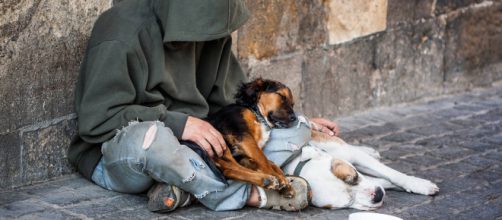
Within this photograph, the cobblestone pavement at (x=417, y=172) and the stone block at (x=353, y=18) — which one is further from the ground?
the stone block at (x=353, y=18)

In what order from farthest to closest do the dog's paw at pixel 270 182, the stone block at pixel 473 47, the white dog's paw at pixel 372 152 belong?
the stone block at pixel 473 47 < the white dog's paw at pixel 372 152 < the dog's paw at pixel 270 182

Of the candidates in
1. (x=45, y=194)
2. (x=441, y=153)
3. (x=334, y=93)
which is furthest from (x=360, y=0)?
(x=45, y=194)

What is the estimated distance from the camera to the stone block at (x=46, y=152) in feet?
14.6

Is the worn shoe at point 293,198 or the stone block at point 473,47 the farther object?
the stone block at point 473,47

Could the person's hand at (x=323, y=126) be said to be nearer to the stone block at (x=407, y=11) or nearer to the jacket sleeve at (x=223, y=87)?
the jacket sleeve at (x=223, y=87)

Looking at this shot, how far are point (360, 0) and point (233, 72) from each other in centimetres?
168

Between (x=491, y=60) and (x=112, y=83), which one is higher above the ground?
(x=112, y=83)

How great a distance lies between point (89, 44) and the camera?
4379 mm

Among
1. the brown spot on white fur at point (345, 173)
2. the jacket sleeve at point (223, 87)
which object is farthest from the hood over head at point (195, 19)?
the brown spot on white fur at point (345, 173)

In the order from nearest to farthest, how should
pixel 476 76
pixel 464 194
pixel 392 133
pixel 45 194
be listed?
pixel 45 194 < pixel 464 194 < pixel 392 133 < pixel 476 76

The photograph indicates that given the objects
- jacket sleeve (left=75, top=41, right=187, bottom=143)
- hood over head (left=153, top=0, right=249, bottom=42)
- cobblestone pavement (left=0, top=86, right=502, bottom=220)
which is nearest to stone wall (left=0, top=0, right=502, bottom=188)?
cobblestone pavement (left=0, top=86, right=502, bottom=220)

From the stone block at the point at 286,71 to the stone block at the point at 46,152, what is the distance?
4.67ft

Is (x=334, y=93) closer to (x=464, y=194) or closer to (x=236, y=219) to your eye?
(x=464, y=194)

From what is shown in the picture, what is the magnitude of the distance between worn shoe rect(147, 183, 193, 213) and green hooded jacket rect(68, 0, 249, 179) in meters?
0.25
